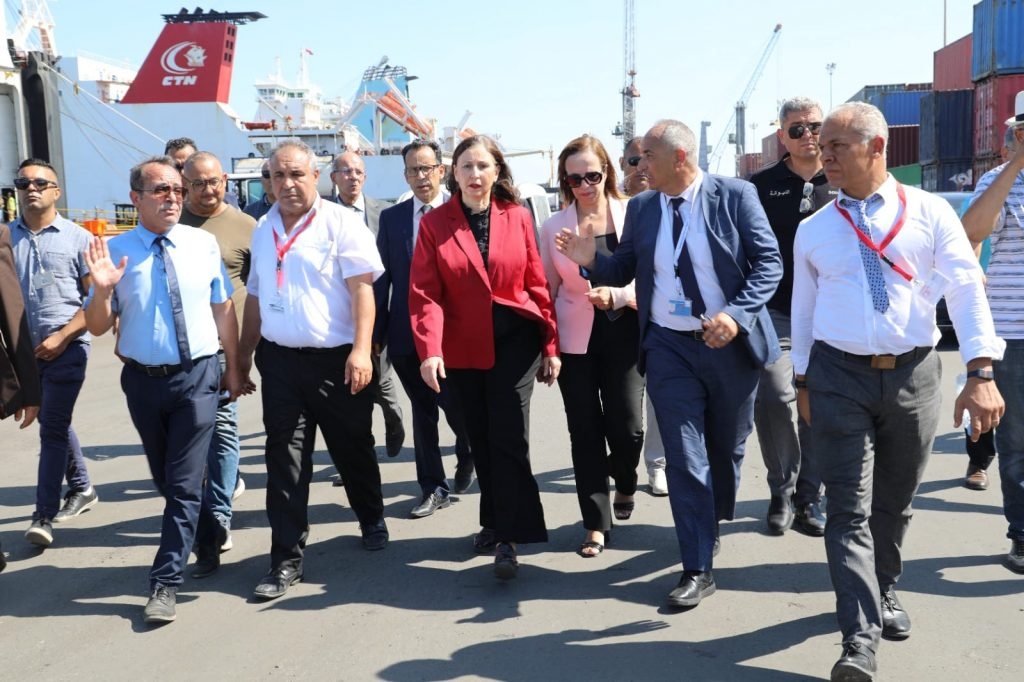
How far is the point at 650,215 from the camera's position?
4.45m

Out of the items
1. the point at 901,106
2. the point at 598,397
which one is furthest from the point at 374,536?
the point at 901,106

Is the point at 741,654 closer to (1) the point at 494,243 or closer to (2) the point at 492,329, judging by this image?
(2) the point at 492,329

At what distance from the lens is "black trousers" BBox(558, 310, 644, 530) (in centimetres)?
491

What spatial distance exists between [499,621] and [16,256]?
3.52 meters

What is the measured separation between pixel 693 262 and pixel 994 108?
2763cm

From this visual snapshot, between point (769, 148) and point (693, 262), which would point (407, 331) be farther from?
point (769, 148)

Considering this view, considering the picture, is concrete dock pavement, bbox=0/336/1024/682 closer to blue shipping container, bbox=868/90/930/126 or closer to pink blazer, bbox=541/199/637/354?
pink blazer, bbox=541/199/637/354

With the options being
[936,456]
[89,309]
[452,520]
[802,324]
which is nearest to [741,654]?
[802,324]

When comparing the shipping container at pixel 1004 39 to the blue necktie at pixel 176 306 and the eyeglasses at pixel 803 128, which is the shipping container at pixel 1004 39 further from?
the blue necktie at pixel 176 306

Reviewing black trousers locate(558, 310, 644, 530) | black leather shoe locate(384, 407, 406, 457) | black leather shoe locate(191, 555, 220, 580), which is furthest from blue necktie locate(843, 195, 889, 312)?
black leather shoe locate(384, 407, 406, 457)

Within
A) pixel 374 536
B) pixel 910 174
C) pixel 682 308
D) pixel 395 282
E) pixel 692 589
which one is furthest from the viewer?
pixel 910 174

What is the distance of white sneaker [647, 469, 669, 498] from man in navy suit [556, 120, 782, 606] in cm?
152

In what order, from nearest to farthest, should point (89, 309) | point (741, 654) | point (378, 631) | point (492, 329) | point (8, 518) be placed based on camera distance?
point (741, 654), point (378, 631), point (89, 309), point (492, 329), point (8, 518)

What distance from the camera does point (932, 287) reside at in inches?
138
